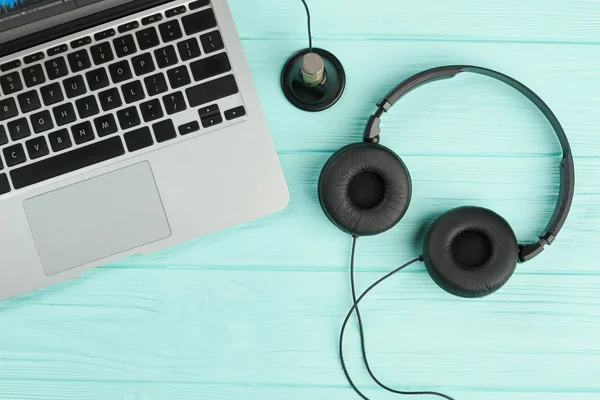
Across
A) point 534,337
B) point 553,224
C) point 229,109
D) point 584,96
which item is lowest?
point 534,337

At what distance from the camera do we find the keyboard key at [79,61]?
24.9 inches

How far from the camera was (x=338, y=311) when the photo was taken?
0.69 metres

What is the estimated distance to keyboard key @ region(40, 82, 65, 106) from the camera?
2.06ft

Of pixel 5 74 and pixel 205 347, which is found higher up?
pixel 5 74

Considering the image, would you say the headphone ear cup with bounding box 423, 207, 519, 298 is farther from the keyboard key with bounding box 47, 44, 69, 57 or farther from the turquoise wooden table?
the keyboard key with bounding box 47, 44, 69, 57

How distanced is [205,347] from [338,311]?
18cm

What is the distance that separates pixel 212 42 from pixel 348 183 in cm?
23

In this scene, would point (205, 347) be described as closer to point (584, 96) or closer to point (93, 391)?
point (93, 391)

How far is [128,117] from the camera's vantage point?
2.06ft

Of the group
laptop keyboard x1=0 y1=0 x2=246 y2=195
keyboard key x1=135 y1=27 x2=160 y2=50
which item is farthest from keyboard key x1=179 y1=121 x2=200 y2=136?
keyboard key x1=135 y1=27 x2=160 y2=50

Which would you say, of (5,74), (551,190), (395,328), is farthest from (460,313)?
(5,74)

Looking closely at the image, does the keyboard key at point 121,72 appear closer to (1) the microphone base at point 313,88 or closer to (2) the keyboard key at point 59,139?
(2) the keyboard key at point 59,139

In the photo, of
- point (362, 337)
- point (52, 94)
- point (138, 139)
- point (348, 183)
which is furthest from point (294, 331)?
point (52, 94)

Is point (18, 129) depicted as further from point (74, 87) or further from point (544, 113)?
point (544, 113)
